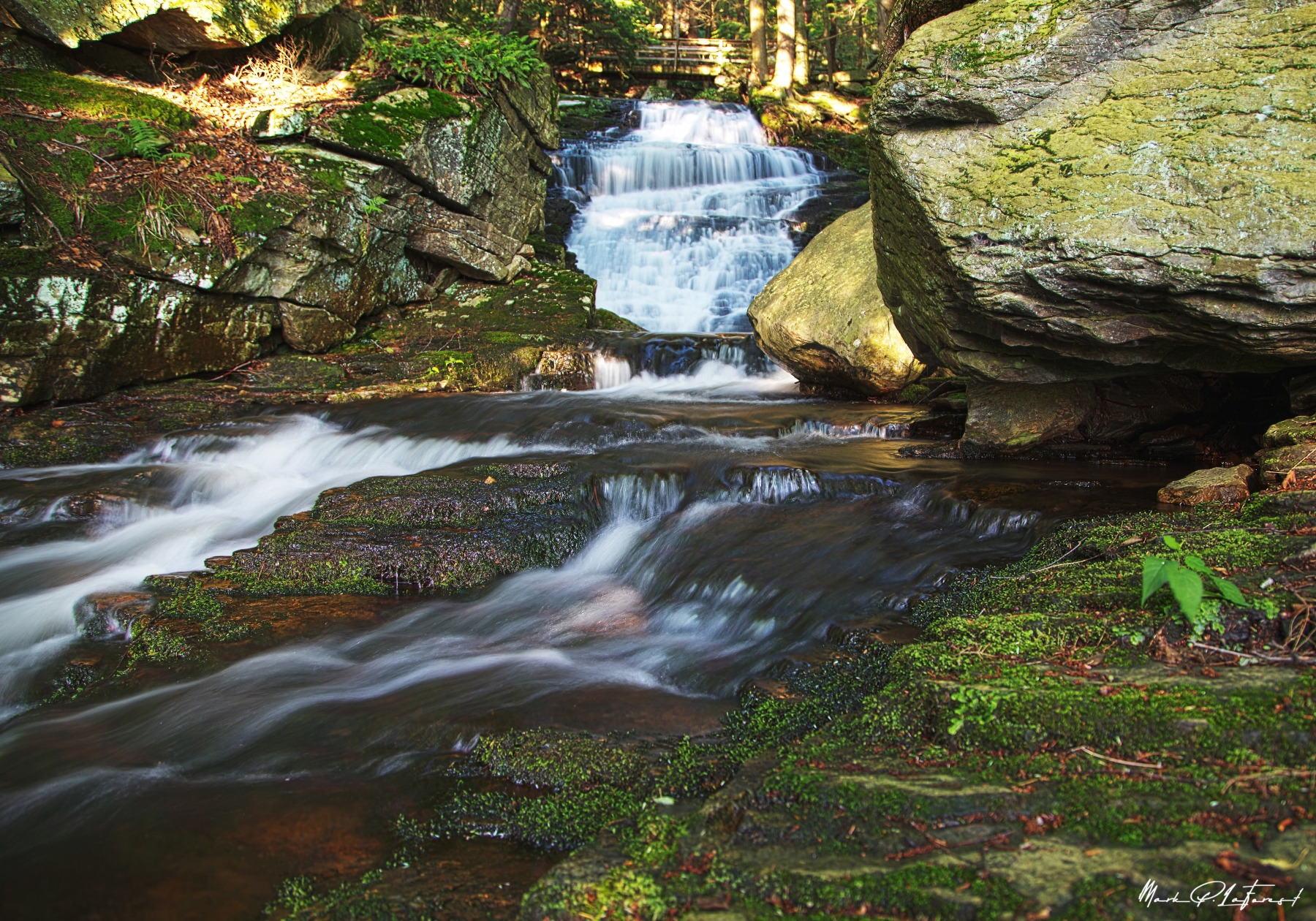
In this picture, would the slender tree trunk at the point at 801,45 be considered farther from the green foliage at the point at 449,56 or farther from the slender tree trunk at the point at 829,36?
the green foliage at the point at 449,56

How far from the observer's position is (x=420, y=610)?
5246 mm

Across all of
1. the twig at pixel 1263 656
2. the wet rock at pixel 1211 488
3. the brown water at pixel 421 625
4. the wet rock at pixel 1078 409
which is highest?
the wet rock at pixel 1078 409

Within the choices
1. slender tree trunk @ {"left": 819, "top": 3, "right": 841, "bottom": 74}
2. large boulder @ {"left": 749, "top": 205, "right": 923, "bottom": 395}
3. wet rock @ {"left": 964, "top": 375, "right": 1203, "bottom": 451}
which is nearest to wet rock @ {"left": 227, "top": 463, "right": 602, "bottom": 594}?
wet rock @ {"left": 964, "top": 375, "right": 1203, "bottom": 451}

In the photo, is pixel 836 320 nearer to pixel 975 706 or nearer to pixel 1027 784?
pixel 975 706

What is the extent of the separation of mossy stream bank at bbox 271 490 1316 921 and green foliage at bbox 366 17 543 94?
1226 cm

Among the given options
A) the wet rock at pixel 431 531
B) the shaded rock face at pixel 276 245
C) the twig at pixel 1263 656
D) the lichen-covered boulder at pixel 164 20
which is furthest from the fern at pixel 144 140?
the twig at pixel 1263 656

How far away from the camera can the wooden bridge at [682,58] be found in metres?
27.7

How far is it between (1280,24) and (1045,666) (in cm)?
357

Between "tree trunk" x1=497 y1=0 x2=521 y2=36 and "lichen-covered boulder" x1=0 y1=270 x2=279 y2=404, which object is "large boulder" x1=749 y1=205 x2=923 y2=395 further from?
"tree trunk" x1=497 y1=0 x2=521 y2=36

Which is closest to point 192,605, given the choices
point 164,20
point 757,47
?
point 164,20

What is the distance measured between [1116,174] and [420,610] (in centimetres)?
471

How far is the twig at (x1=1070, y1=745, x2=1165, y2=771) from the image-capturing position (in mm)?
2318
